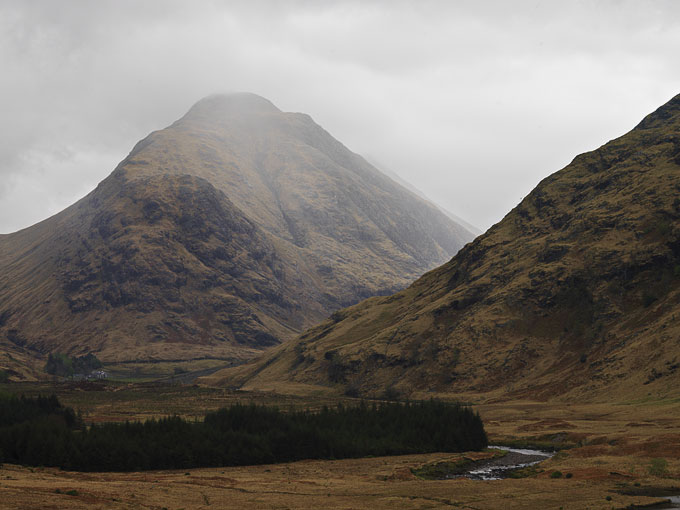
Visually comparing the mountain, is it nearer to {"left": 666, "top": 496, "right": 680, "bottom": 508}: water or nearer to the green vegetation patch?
the green vegetation patch

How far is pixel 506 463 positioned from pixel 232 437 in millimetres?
39877

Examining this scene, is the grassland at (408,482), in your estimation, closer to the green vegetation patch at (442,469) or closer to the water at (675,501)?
the water at (675,501)

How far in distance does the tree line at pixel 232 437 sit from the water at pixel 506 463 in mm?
8990

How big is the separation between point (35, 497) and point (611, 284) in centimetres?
15539

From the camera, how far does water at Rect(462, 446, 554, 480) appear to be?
83312 mm

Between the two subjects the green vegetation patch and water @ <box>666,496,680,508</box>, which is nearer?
water @ <box>666,496,680,508</box>

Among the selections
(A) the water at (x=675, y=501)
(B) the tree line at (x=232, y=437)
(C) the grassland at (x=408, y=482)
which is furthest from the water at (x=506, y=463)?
(A) the water at (x=675, y=501)

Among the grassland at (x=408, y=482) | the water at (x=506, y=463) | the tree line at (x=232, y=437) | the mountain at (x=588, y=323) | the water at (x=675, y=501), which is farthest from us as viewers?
the mountain at (x=588, y=323)

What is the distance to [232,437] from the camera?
326ft

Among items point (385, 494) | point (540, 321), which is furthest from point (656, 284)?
point (385, 494)

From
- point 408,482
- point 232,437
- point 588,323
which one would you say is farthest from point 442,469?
point 588,323

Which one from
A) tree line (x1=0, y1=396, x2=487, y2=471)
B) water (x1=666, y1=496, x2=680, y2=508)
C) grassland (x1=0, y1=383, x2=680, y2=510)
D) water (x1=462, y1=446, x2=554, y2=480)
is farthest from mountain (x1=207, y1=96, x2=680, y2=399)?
water (x1=666, y1=496, x2=680, y2=508)

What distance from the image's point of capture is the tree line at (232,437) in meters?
87.8

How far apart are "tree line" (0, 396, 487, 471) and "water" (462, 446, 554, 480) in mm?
8990
